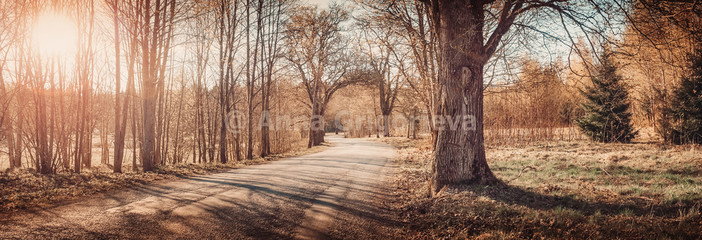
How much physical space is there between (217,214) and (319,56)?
18.9 metres

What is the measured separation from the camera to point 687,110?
43.2ft

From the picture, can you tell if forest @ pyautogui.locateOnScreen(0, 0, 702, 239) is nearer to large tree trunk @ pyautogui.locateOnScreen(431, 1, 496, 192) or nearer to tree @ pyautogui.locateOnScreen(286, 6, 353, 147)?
large tree trunk @ pyautogui.locateOnScreen(431, 1, 496, 192)

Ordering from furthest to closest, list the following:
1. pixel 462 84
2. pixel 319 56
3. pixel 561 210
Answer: pixel 319 56
pixel 462 84
pixel 561 210

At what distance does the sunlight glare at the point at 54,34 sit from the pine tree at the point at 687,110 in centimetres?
2196

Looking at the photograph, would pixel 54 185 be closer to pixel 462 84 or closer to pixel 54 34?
pixel 54 34

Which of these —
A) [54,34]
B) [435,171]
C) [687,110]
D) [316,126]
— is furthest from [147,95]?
[687,110]

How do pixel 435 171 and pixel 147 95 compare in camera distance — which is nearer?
pixel 435 171

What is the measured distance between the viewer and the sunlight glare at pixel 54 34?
739 centimetres

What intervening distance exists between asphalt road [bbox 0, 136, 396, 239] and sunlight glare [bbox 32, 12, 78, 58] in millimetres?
4692

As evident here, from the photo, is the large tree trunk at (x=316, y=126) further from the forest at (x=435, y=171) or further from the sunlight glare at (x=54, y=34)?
the sunlight glare at (x=54, y=34)

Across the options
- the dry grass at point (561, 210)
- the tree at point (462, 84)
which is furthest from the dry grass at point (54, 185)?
the tree at point (462, 84)

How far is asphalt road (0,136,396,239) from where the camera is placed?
3879mm

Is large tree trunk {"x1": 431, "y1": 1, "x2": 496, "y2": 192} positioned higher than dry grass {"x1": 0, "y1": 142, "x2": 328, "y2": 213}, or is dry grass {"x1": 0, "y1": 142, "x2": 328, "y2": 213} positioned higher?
large tree trunk {"x1": 431, "y1": 1, "x2": 496, "y2": 192}

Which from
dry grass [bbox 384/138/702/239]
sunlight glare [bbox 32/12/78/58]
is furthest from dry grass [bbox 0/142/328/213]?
dry grass [bbox 384/138/702/239]
